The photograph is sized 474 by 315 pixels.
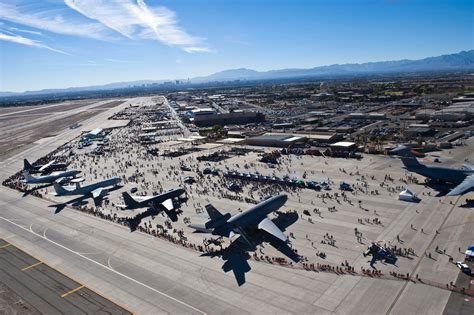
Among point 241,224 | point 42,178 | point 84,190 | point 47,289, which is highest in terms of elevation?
point 241,224

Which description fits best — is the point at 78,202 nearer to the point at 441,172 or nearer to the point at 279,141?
the point at 279,141

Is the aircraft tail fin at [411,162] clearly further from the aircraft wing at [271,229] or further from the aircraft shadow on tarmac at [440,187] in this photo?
the aircraft wing at [271,229]

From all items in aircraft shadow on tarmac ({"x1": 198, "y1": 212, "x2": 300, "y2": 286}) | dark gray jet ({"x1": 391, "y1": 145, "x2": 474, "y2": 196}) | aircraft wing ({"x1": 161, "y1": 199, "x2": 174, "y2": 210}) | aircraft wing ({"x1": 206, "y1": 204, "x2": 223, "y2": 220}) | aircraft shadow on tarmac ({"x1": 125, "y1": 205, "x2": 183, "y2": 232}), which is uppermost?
aircraft wing ({"x1": 206, "y1": 204, "x2": 223, "y2": 220})

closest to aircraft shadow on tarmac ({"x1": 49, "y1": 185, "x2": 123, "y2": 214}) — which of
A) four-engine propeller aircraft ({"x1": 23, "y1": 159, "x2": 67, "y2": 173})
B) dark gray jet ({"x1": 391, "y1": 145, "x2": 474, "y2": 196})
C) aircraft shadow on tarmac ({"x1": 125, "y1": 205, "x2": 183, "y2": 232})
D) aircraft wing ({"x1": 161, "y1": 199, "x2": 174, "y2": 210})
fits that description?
aircraft shadow on tarmac ({"x1": 125, "y1": 205, "x2": 183, "y2": 232})

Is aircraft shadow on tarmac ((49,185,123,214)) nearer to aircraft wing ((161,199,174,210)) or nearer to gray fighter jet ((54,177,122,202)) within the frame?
gray fighter jet ((54,177,122,202))

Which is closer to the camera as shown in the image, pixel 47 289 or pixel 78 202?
pixel 47 289

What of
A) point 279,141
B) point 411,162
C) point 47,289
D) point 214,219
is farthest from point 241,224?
point 279,141

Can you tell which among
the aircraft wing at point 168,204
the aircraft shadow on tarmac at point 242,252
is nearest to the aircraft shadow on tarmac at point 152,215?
the aircraft wing at point 168,204
